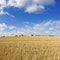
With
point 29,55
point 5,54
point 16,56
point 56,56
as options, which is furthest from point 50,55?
point 5,54

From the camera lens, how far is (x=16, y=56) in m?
12.0

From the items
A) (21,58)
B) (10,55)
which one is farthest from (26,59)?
(10,55)

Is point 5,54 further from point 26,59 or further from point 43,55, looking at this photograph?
point 43,55

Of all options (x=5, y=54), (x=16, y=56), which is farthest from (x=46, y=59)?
(x=5, y=54)

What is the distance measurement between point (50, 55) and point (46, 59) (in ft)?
3.07

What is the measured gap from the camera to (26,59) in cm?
1162

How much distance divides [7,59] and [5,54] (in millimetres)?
1074

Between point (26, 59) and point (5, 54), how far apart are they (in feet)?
5.95

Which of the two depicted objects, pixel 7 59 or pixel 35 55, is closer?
pixel 7 59

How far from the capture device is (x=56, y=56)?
1255 cm

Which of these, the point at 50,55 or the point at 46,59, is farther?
the point at 50,55

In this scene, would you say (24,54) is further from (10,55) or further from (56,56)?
(56,56)

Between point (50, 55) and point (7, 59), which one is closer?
point (7, 59)

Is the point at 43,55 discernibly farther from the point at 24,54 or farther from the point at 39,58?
the point at 24,54
